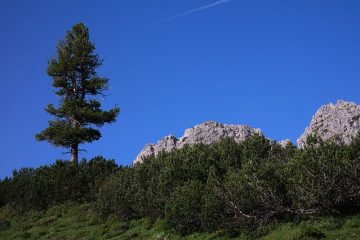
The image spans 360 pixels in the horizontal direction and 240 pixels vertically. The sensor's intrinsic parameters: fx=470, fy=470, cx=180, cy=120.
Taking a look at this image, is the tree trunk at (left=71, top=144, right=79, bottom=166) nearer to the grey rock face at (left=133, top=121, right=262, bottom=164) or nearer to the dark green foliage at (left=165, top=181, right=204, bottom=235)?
the grey rock face at (left=133, top=121, right=262, bottom=164)

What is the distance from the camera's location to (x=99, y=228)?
27797 mm

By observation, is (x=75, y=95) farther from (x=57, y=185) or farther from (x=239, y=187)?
(x=239, y=187)

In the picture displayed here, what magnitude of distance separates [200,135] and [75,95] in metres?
16.1

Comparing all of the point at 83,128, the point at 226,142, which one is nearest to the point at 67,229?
the point at 226,142

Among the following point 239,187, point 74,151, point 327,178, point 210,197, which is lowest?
point 327,178

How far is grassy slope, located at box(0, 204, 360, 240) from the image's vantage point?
A: 18.3m

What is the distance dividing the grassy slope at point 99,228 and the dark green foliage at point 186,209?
0.62 m

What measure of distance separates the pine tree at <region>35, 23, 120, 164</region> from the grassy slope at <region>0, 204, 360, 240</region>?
8785 mm

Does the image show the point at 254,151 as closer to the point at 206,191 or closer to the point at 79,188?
the point at 206,191

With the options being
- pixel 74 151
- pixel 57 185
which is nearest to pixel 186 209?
pixel 57 185

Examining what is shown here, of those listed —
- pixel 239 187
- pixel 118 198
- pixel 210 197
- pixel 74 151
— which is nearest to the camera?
pixel 239 187

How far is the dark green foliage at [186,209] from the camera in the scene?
22531 mm

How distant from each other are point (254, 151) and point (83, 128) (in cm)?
2209

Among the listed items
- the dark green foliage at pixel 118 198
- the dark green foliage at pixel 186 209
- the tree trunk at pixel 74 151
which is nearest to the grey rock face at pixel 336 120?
the dark green foliage at pixel 118 198
